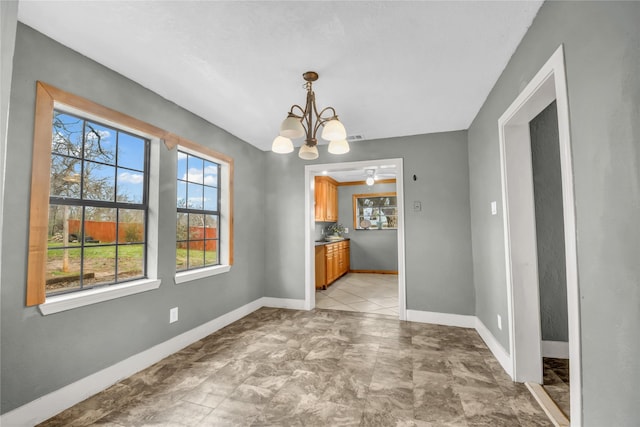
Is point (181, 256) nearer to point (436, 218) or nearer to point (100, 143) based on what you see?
point (100, 143)

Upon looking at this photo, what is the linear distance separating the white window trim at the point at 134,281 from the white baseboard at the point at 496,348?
3134 millimetres

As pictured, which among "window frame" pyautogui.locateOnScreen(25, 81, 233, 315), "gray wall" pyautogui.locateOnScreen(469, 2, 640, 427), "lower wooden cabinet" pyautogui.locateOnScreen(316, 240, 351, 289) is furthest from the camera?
"lower wooden cabinet" pyautogui.locateOnScreen(316, 240, 351, 289)

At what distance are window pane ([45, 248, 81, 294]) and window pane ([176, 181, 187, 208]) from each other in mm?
1065

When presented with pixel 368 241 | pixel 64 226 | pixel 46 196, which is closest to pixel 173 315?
pixel 64 226

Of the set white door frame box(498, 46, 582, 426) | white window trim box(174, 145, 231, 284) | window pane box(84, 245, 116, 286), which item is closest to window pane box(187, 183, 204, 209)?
white window trim box(174, 145, 231, 284)

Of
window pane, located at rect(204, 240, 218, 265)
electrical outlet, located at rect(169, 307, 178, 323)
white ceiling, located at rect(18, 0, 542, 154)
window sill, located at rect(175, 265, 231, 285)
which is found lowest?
electrical outlet, located at rect(169, 307, 178, 323)

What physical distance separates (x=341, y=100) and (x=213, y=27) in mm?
1362

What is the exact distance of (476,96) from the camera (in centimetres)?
279

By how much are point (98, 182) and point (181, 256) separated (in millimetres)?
1139

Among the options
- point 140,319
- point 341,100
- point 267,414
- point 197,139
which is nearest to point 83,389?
point 140,319

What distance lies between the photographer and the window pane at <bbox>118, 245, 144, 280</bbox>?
8.18 feet

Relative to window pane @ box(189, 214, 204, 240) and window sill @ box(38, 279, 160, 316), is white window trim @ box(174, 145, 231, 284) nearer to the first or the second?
window pane @ box(189, 214, 204, 240)

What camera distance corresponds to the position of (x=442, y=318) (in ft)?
11.9

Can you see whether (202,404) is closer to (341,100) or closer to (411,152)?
(341,100)
